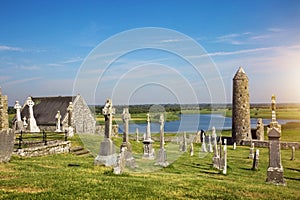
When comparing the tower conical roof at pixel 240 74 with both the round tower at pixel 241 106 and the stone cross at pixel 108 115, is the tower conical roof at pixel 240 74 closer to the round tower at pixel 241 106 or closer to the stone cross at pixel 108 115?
→ the round tower at pixel 241 106

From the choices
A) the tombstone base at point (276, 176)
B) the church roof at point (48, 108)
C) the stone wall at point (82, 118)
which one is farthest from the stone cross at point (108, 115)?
the stone wall at point (82, 118)

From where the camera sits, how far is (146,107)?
2330 centimetres

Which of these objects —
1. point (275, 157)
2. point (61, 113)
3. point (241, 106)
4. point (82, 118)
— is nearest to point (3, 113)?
point (275, 157)

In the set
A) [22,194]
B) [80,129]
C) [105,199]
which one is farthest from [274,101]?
[80,129]

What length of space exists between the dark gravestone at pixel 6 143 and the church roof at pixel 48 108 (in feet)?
98.1

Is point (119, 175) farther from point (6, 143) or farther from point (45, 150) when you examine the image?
point (45, 150)

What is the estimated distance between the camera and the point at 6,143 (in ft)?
46.7

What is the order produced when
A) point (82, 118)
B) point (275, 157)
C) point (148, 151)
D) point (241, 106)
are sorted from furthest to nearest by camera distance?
point (241, 106), point (82, 118), point (148, 151), point (275, 157)

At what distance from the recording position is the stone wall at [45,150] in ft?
60.5

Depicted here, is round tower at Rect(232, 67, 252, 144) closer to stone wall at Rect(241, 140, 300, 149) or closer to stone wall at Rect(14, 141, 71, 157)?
stone wall at Rect(241, 140, 300, 149)

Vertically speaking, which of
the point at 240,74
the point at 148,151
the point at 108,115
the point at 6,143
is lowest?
the point at 148,151

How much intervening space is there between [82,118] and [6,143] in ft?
107

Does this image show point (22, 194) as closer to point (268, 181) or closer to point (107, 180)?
point (107, 180)

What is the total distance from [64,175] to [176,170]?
747 centimetres
